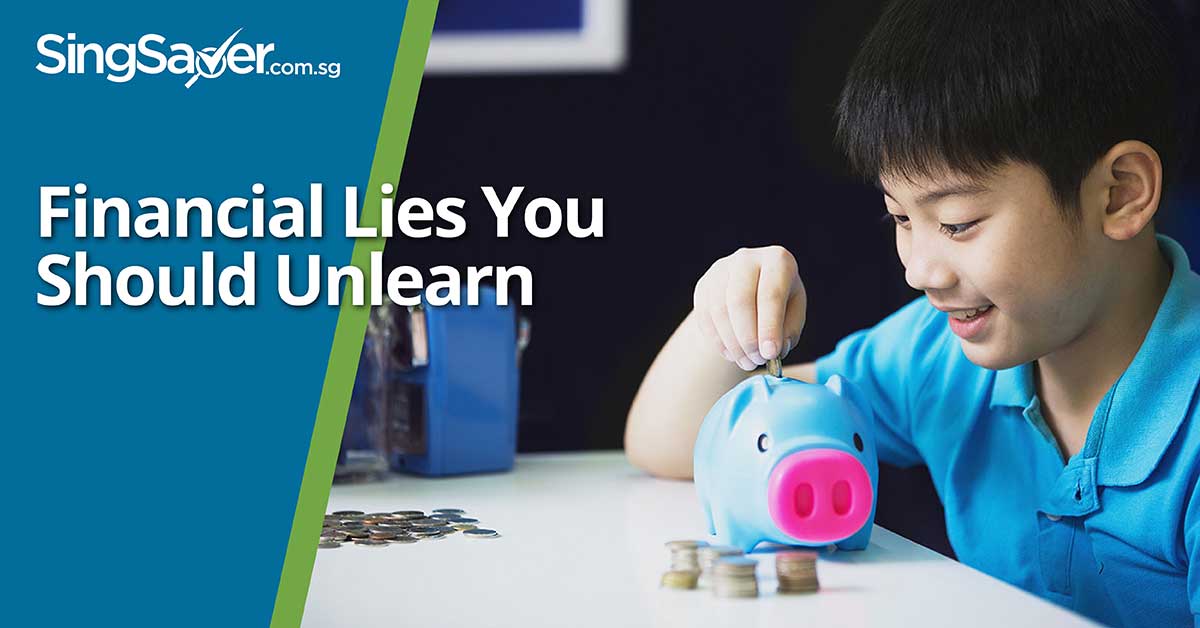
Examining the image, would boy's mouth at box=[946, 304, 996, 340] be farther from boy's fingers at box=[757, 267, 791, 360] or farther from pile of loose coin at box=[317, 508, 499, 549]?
pile of loose coin at box=[317, 508, 499, 549]

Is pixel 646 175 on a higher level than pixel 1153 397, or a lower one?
higher

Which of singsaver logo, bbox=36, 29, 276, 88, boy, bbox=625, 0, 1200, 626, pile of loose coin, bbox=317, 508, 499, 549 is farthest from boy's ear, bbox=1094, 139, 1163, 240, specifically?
singsaver logo, bbox=36, 29, 276, 88

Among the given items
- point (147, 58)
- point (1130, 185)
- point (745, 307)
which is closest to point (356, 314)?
point (147, 58)

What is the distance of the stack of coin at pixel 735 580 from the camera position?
2.35 feet

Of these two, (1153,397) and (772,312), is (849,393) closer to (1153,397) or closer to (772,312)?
(772,312)

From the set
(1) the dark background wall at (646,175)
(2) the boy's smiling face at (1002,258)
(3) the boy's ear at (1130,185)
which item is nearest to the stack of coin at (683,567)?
(2) the boy's smiling face at (1002,258)

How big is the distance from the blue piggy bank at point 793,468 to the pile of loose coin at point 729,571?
1.9 inches

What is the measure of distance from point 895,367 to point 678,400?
0.21 meters

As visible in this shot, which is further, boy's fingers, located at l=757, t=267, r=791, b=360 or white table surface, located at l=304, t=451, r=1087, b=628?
boy's fingers, located at l=757, t=267, r=791, b=360

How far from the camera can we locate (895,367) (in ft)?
3.88

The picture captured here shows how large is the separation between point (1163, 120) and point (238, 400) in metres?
0.91

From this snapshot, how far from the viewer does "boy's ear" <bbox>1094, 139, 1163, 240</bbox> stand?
3.07ft

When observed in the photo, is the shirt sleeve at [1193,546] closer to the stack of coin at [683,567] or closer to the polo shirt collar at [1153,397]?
the polo shirt collar at [1153,397]

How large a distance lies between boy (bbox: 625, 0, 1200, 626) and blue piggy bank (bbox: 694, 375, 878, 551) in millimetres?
95
